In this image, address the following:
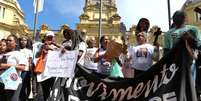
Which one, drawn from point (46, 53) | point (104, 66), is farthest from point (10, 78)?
point (104, 66)

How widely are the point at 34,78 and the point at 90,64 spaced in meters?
1.63

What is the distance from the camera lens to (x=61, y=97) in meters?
8.11

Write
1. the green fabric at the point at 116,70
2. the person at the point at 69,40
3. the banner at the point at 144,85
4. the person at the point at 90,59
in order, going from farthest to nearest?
the person at the point at 90,59 → the green fabric at the point at 116,70 → the person at the point at 69,40 → the banner at the point at 144,85

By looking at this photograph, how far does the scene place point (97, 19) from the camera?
65.2m

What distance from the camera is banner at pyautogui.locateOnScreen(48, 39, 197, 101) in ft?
21.7

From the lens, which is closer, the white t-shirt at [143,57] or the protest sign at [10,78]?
the protest sign at [10,78]

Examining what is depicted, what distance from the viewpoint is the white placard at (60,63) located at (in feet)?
26.6

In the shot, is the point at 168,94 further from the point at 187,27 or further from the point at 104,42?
the point at 104,42

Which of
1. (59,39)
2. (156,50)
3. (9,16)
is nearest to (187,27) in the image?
(156,50)

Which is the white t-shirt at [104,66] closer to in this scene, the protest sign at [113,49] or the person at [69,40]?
the protest sign at [113,49]

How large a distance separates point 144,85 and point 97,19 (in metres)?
58.4

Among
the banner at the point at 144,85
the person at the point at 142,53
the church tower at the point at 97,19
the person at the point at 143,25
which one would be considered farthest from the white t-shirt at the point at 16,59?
the church tower at the point at 97,19

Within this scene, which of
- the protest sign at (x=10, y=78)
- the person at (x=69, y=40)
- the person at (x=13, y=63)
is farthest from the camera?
the person at (x=69, y=40)

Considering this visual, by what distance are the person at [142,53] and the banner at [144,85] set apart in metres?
0.90
